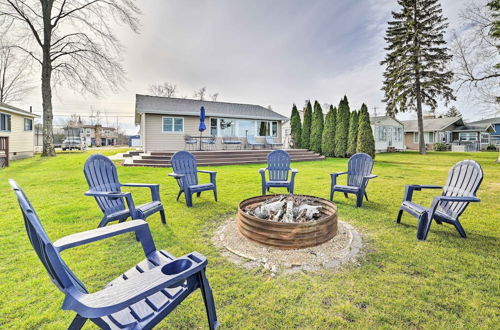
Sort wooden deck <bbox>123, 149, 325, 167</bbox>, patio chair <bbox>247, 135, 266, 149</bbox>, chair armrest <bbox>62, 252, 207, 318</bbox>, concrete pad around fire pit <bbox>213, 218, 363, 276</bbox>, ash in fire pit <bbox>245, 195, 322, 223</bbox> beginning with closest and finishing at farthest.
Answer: chair armrest <bbox>62, 252, 207, 318</bbox>, concrete pad around fire pit <bbox>213, 218, 363, 276</bbox>, ash in fire pit <bbox>245, 195, 322, 223</bbox>, wooden deck <bbox>123, 149, 325, 167</bbox>, patio chair <bbox>247, 135, 266, 149</bbox>

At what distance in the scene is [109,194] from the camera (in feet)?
9.66

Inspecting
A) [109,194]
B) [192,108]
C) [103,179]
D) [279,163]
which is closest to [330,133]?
[192,108]

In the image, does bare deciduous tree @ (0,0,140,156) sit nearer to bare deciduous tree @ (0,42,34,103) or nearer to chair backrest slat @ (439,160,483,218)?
bare deciduous tree @ (0,42,34,103)

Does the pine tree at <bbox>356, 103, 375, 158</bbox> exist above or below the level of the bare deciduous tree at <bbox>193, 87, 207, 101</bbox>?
below

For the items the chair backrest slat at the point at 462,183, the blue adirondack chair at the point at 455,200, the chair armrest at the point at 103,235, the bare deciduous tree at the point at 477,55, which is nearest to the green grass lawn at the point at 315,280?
the blue adirondack chair at the point at 455,200

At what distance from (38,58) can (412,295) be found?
70.8ft

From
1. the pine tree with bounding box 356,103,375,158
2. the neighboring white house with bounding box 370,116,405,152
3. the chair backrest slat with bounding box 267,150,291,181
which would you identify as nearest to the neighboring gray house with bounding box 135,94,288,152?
the pine tree with bounding box 356,103,375,158

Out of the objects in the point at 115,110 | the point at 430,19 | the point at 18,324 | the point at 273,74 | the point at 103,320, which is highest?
the point at 430,19

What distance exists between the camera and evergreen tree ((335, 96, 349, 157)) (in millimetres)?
16594

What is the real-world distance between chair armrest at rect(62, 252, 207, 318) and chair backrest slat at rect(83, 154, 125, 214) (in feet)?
7.36

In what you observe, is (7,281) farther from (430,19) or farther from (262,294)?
(430,19)

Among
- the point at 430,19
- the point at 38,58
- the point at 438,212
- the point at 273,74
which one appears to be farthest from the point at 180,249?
the point at 430,19

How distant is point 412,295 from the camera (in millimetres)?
2088

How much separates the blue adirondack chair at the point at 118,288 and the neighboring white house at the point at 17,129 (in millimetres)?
17798
